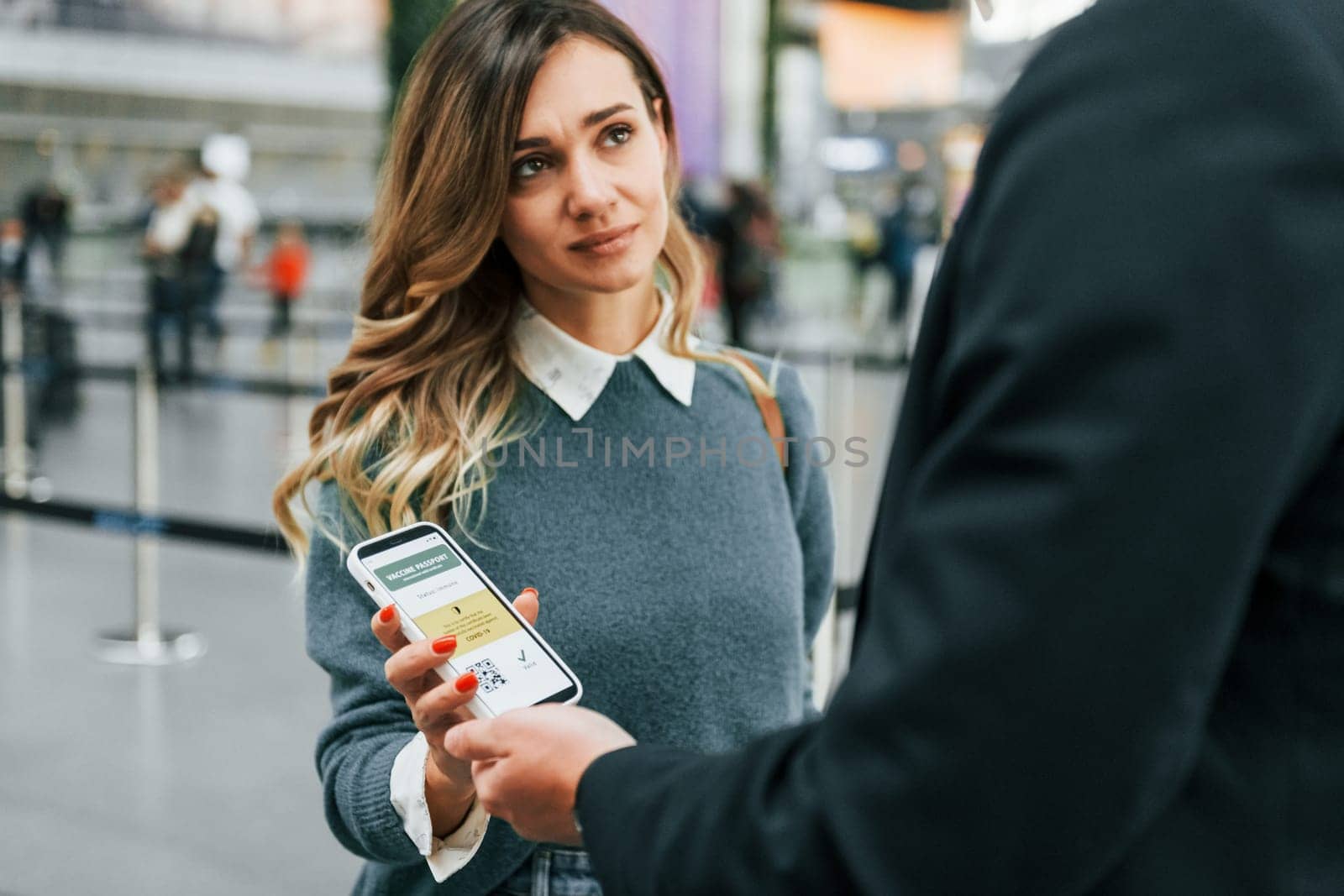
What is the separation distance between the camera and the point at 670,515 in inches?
70.6

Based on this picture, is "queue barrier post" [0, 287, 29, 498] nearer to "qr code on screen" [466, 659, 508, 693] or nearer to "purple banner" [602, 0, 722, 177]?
"qr code on screen" [466, 659, 508, 693]

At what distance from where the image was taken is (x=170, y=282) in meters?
12.7

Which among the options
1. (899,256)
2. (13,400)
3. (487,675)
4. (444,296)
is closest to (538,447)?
(444,296)

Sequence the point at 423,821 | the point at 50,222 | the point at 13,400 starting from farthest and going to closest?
the point at 50,222
the point at 13,400
the point at 423,821

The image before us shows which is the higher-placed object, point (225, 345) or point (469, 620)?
point (469, 620)

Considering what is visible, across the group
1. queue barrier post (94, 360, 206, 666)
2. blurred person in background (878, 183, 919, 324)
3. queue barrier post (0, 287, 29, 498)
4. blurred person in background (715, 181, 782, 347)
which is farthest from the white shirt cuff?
blurred person in background (878, 183, 919, 324)

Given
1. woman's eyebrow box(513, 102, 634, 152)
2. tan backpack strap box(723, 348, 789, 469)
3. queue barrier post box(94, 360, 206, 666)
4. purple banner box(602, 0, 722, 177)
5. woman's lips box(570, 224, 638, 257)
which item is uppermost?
purple banner box(602, 0, 722, 177)

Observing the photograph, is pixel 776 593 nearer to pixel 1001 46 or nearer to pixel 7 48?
pixel 1001 46

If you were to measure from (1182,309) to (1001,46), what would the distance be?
6.14m

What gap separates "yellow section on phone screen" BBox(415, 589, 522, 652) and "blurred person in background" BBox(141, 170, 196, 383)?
11.7m

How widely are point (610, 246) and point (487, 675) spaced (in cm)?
62

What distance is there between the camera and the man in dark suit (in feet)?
2.62

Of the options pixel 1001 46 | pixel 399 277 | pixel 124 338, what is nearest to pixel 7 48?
pixel 124 338

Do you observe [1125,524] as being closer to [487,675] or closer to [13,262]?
[487,675]
